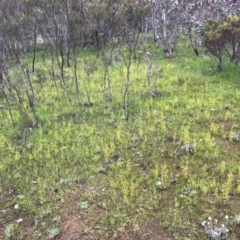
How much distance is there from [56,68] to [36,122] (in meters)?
10.1

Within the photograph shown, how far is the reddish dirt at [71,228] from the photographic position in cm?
688

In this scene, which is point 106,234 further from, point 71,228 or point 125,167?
point 125,167

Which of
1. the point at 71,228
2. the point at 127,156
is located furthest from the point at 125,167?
the point at 71,228

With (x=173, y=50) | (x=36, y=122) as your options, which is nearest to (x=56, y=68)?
(x=173, y=50)

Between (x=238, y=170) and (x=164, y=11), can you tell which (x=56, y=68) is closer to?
(x=164, y=11)

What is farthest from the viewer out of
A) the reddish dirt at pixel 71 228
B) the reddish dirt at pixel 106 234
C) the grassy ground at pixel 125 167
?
the grassy ground at pixel 125 167

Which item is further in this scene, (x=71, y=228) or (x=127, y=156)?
(x=127, y=156)

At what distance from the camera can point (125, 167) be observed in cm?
908

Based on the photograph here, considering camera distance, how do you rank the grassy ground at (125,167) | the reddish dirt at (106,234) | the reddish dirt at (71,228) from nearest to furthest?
1. the reddish dirt at (106,234)
2. the reddish dirt at (71,228)
3. the grassy ground at (125,167)

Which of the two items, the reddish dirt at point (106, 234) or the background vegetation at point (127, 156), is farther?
the background vegetation at point (127, 156)

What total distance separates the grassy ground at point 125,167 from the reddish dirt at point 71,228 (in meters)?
0.02

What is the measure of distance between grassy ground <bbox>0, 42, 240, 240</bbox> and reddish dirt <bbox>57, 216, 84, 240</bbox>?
0.8 inches

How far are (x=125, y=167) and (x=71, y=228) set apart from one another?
248 cm

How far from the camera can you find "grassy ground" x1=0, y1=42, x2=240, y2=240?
709cm
